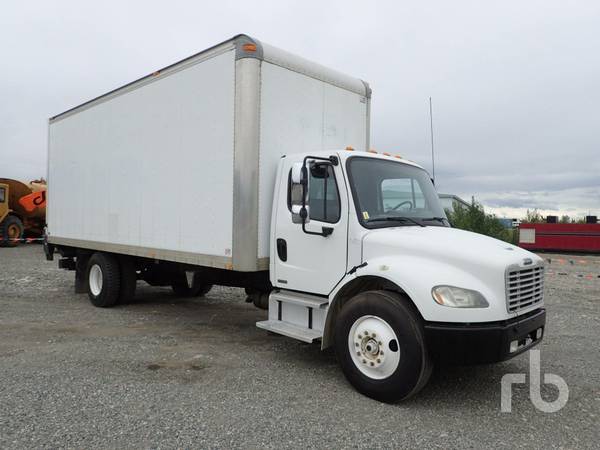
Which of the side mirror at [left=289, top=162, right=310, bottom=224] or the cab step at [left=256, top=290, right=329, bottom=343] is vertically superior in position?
the side mirror at [left=289, top=162, right=310, bottom=224]

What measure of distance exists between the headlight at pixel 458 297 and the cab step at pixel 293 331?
139 centimetres

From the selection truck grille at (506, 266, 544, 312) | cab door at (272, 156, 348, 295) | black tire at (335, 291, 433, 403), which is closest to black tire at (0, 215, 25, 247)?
cab door at (272, 156, 348, 295)

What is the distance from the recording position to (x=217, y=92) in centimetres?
572

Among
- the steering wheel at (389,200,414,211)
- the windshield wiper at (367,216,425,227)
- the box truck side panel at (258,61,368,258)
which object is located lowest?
the windshield wiper at (367,216,425,227)

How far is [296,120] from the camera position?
19.0 feet

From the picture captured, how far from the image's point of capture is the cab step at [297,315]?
4.95 meters

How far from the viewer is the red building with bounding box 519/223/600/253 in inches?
821

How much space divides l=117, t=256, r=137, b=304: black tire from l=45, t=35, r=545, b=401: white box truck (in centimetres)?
25

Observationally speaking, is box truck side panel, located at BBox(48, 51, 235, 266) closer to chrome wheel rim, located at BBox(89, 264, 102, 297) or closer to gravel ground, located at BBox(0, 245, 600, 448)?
chrome wheel rim, located at BBox(89, 264, 102, 297)

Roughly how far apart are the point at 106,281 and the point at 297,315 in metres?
4.36

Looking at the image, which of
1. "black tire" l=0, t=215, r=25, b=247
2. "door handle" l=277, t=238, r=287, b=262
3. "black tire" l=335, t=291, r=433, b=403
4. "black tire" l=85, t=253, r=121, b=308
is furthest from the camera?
"black tire" l=0, t=215, r=25, b=247

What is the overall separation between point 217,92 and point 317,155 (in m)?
1.58

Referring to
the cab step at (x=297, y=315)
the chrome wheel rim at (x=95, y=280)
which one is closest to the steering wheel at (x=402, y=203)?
the cab step at (x=297, y=315)

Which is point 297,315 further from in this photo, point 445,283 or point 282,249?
point 445,283
